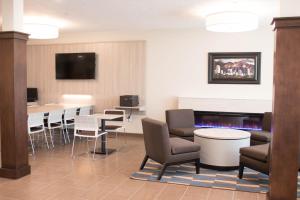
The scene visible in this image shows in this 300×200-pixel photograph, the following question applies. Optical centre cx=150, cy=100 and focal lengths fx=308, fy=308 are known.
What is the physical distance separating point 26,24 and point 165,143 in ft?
13.0

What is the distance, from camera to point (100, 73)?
8.09 m

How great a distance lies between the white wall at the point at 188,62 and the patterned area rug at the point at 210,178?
2616 millimetres

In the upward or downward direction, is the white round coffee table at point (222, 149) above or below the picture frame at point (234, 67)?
below

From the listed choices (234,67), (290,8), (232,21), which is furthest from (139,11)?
(290,8)

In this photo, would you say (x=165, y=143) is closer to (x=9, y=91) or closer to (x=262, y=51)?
(x=9, y=91)

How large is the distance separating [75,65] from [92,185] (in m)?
4.64

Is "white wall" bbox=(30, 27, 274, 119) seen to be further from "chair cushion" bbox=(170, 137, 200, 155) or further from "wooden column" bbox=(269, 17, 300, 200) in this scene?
"wooden column" bbox=(269, 17, 300, 200)

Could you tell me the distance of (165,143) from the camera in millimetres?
4410

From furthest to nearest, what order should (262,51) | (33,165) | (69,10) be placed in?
(262,51)
(69,10)
(33,165)

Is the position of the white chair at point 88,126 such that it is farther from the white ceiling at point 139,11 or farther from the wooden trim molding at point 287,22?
the wooden trim molding at point 287,22

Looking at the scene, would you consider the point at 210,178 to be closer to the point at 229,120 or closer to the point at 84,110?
the point at 229,120

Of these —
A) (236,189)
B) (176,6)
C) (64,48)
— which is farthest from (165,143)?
(64,48)

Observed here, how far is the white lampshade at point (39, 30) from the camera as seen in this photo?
629cm

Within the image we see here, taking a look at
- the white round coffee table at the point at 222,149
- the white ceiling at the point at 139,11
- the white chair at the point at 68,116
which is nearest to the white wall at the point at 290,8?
the white ceiling at the point at 139,11
